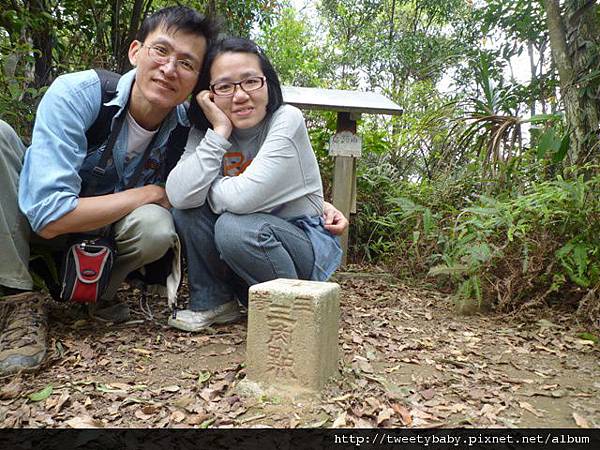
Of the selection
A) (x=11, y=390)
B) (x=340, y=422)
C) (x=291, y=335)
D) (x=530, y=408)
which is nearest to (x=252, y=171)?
(x=291, y=335)

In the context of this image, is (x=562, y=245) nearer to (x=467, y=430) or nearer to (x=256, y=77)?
(x=467, y=430)

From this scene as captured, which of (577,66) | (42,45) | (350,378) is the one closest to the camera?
(350,378)

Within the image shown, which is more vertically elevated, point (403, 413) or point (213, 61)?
point (213, 61)

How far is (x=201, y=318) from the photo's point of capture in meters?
2.41

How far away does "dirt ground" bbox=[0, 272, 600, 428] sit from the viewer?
165 centimetres

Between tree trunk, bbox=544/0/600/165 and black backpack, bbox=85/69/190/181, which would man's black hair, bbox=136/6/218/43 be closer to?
black backpack, bbox=85/69/190/181

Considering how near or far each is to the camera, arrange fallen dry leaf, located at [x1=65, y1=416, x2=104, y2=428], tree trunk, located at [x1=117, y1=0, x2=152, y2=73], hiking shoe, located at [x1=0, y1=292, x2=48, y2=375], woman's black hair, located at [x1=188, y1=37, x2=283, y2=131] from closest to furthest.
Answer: fallen dry leaf, located at [x1=65, y1=416, x2=104, y2=428] < hiking shoe, located at [x1=0, y1=292, x2=48, y2=375] < woman's black hair, located at [x1=188, y1=37, x2=283, y2=131] < tree trunk, located at [x1=117, y1=0, x2=152, y2=73]

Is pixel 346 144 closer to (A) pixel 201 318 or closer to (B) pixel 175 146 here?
(B) pixel 175 146

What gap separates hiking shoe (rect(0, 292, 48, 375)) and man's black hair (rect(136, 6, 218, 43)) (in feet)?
4.38

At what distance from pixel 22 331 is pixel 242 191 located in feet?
3.63

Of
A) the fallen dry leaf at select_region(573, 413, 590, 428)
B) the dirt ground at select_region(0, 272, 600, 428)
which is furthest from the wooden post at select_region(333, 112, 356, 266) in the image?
the fallen dry leaf at select_region(573, 413, 590, 428)

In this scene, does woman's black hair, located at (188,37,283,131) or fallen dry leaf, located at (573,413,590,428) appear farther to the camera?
woman's black hair, located at (188,37,283,131)

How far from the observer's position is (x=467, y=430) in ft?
5.16

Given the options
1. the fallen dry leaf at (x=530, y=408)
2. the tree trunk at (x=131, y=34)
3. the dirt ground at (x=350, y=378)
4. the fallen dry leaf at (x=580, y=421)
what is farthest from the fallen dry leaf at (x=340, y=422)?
the tree trunk at (x=131, y=34)
